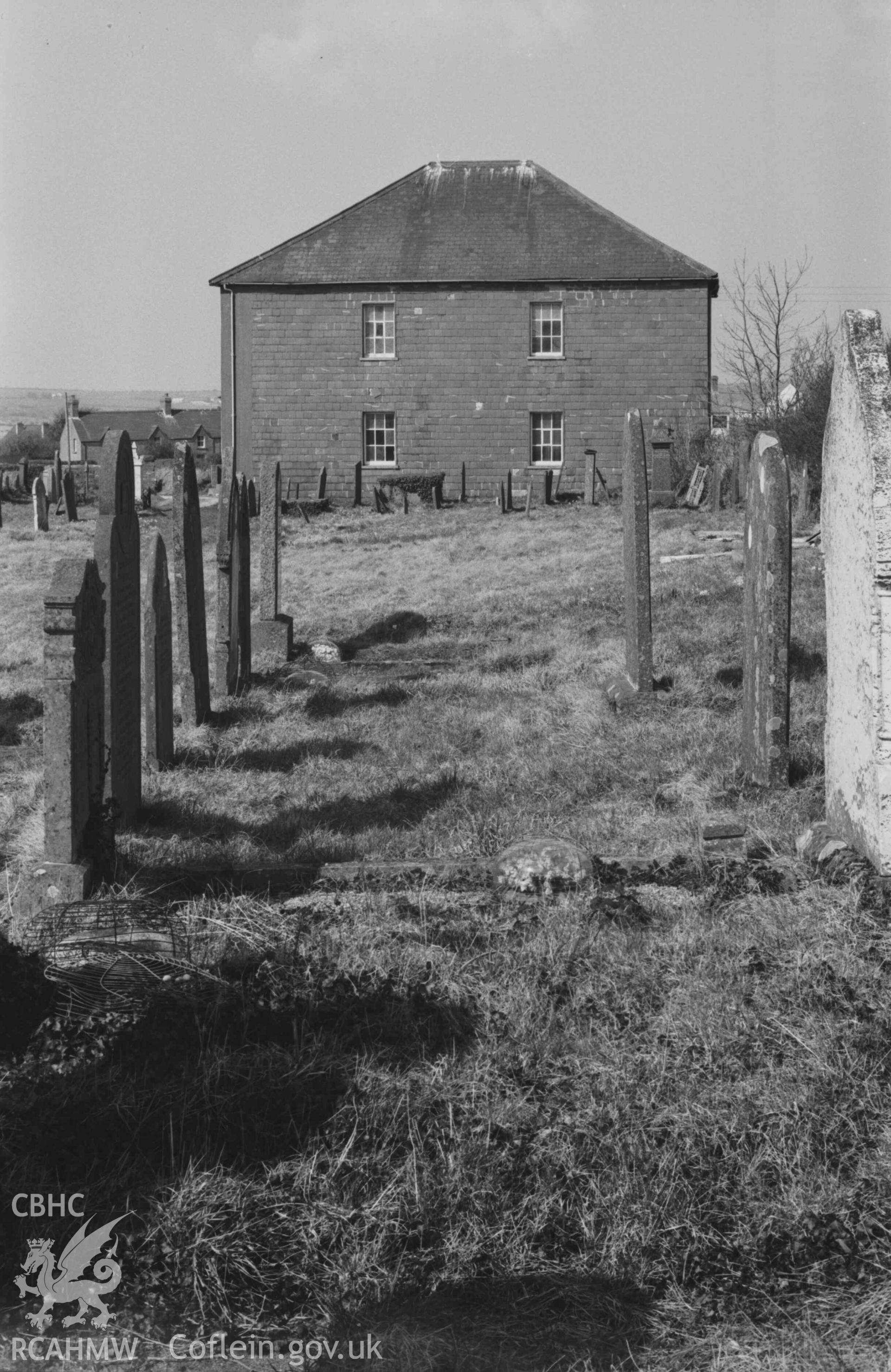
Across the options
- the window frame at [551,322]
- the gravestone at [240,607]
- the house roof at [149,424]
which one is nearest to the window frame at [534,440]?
the window frame at [551,322]

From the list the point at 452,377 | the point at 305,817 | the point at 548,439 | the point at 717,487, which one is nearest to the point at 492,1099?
the point at 305,817

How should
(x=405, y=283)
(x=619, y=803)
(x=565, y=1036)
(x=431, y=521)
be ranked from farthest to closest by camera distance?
(x=405, y=283), (x=431, y=521), (x=619, y=803), (x=565, y=1036)

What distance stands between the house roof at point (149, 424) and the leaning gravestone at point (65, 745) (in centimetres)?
7537

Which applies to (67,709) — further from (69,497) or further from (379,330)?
(379,330)

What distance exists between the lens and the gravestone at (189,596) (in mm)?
9617

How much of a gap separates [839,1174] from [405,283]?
32107 millimetres

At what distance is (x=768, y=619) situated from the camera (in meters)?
7.72

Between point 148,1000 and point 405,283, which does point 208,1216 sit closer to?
point 148,1000

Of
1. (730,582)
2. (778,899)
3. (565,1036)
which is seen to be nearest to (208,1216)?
(565,1036)

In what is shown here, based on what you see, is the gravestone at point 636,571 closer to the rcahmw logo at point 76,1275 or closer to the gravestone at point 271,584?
the gravestone at point 271,584

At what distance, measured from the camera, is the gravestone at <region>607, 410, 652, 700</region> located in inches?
392

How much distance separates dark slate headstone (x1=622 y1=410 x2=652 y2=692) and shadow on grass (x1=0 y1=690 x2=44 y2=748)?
15.4 ft

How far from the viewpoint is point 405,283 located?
33.3m

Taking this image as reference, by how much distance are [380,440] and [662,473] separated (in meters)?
8.37
